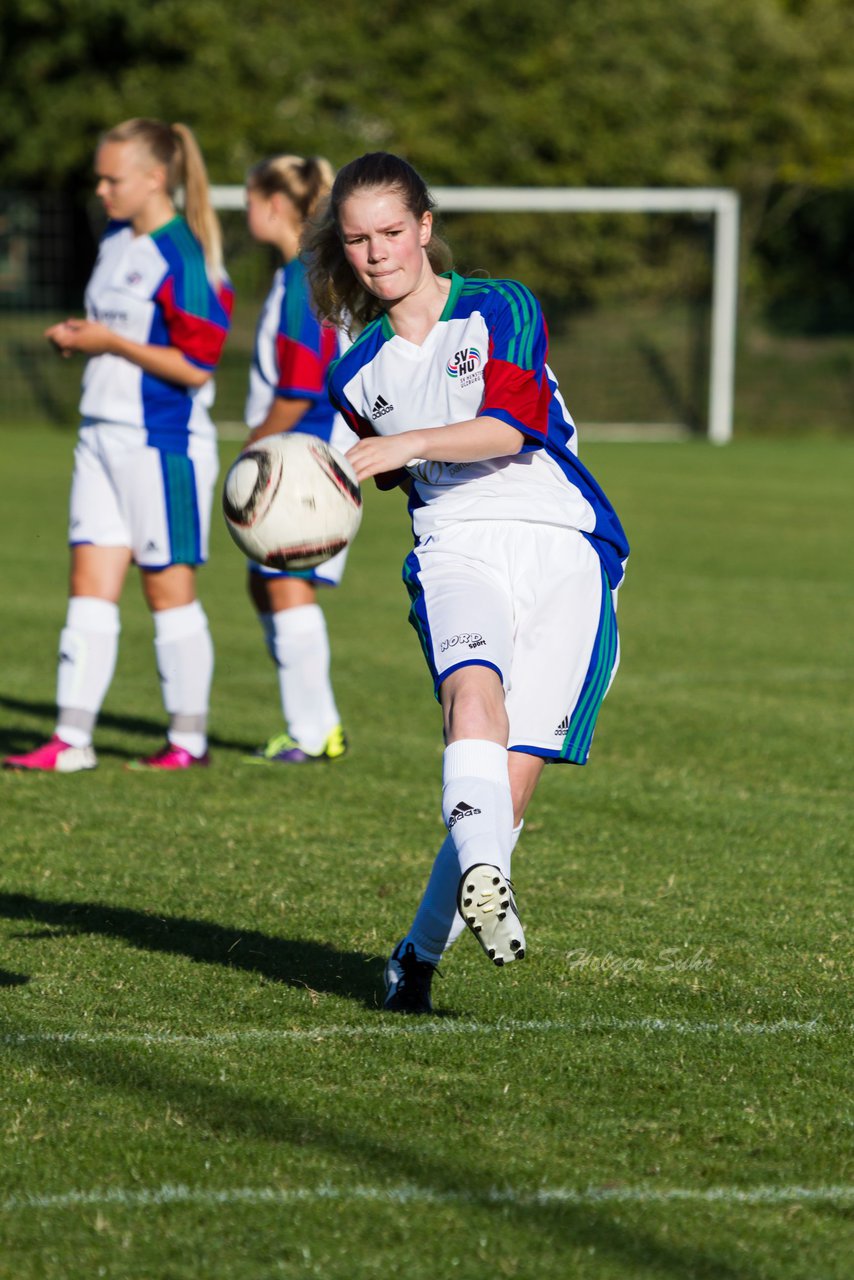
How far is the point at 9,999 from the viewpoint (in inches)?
170

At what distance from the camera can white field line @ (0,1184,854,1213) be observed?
3.14 m

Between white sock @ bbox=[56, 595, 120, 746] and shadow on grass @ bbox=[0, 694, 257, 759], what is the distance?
0.37 m

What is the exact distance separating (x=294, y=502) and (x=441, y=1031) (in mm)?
1241

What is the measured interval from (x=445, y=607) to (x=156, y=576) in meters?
3.59

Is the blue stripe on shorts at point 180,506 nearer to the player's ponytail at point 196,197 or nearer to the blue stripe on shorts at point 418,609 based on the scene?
the player's ponytail at point 196,197

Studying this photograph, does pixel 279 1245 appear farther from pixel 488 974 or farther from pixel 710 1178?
pixel 488 974

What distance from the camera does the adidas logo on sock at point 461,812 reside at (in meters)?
3.80

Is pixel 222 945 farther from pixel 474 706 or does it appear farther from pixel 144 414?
pixel 144 414

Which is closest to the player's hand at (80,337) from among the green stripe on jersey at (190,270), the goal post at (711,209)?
the green stripe on jersey at (190,270)

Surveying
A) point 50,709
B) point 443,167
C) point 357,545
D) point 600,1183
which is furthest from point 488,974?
point 443,167

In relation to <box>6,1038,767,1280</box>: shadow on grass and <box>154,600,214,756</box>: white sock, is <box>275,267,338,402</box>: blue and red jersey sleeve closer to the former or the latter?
<box>154,600,214,756</box>: white sock

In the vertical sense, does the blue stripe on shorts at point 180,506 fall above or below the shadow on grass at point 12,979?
above

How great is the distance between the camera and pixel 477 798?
150 inches

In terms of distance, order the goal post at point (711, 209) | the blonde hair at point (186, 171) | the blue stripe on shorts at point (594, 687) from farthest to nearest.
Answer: the goal post at point (711, 209), the blonde hair at point (186, 171), the blue stripe on shorts at point (594, 687)
